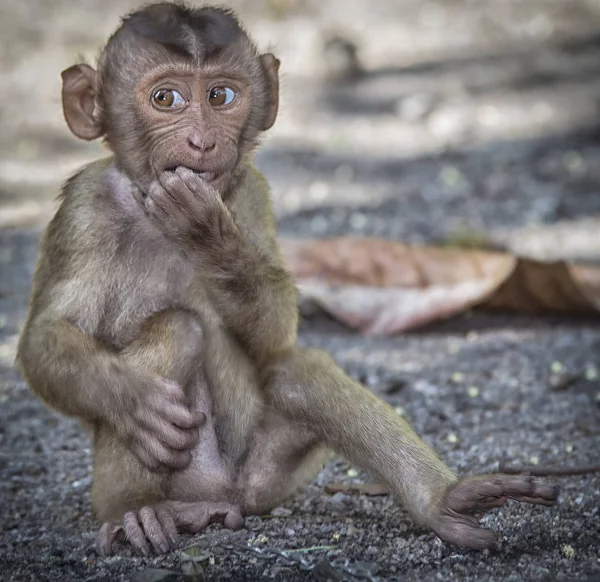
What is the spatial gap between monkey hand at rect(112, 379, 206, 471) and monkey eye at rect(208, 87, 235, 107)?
1090mm

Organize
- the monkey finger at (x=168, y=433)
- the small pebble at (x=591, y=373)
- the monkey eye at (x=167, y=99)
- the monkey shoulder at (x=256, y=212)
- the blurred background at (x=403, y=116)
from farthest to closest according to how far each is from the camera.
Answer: the blurred background at (x=403, y=116)
the small pebble at (x=591, y=373)
the monkey shoulder at (x=256, y=212)
the monkey eye at (x=167, y=99)
the monkey finger at (x=168, y=433)

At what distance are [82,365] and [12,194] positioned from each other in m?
5.56

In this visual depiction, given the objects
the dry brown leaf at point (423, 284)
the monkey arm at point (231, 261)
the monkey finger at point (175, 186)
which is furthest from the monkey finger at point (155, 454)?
the dry brown leaf at point (423, 284)

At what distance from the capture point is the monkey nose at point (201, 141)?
386 centimetres

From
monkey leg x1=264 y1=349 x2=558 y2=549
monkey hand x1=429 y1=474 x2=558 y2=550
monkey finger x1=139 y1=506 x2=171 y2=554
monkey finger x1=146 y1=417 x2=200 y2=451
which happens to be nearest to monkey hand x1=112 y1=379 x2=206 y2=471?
monkey finger x1=146 y1=417 x2=200 y2=451

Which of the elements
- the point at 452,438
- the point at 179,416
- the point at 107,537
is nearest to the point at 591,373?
the point at 452,438

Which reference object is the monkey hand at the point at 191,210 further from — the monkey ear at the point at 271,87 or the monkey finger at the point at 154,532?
the monkey finger at the point at 154,532

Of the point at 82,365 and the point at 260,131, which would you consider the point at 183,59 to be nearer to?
the point at 260,131

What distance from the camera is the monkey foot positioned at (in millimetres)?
3709

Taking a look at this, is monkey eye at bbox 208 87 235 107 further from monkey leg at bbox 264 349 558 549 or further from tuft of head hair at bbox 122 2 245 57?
monkey leg at bbox 264 349 558 549

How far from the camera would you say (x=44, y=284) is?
4.04m

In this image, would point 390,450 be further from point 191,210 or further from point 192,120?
point 192,120

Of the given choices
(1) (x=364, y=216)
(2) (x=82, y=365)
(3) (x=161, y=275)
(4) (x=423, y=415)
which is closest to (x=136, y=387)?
(2) (x=82, y=365)

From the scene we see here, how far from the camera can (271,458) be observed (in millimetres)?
4141
